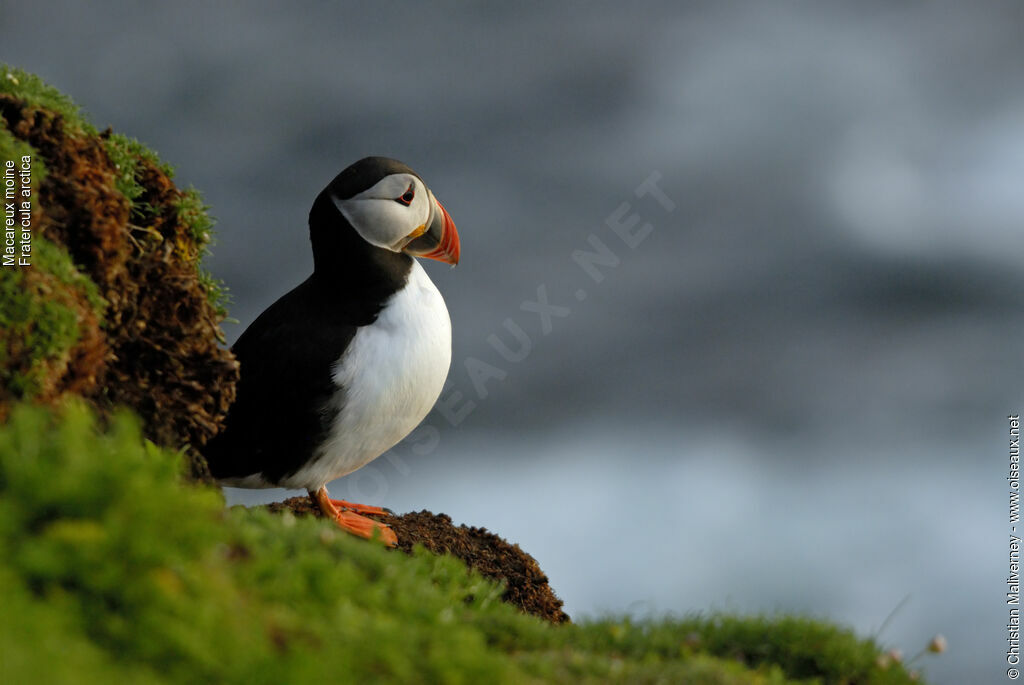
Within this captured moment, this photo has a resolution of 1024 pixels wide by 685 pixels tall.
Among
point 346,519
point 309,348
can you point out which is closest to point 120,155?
point 309,348

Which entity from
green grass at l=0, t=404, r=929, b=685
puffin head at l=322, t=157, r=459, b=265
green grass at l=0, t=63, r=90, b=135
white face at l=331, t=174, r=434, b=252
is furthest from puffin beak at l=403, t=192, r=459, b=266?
green grass at l=0, t=404, r=929, b=685

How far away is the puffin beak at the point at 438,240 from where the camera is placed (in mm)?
7461

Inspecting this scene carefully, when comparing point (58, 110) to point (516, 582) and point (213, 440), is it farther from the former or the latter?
point (516, 582)

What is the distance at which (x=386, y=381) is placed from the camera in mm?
6973

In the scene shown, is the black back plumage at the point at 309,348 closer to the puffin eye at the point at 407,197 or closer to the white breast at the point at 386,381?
the white breast at the point at 386,381

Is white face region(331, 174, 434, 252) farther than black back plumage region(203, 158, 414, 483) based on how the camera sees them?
Yes

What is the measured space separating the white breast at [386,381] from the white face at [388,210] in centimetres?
39

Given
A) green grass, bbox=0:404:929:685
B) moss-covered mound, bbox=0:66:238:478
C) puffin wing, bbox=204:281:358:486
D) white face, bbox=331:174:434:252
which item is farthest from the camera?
white face, bbox=331:174:434:252

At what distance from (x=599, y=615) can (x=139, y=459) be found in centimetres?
273

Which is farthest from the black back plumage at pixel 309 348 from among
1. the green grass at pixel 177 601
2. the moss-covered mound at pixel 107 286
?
the green grass at pixel 177 601

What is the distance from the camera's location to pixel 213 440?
704cm

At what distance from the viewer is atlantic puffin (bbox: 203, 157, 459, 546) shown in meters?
6.93

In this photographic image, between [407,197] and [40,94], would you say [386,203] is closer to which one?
[407,197]

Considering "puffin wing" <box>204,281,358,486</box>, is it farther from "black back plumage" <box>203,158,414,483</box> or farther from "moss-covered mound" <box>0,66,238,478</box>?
"moss-covered mound" <box>0,66,238,478</box>
